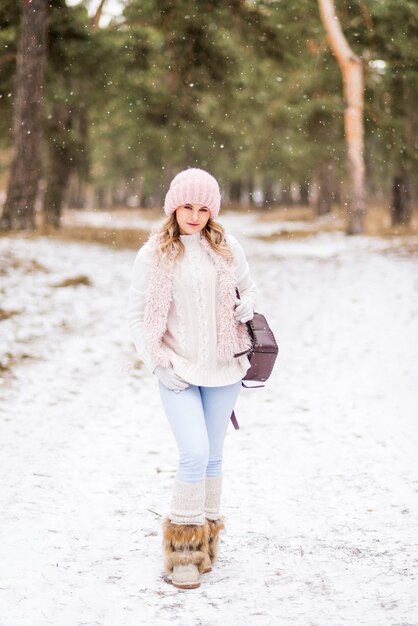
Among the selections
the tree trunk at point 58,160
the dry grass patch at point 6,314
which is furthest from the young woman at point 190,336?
the tree trunk at point 58,160

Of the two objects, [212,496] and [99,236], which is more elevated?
[99,236]

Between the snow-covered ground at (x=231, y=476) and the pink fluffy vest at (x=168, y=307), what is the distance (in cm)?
49

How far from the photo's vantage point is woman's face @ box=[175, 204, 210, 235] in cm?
373

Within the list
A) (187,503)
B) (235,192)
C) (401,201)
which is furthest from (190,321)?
(235,192)

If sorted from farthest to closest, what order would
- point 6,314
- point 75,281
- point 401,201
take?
point 401,201
point 75,281
point 6,314

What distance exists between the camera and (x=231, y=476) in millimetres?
5453

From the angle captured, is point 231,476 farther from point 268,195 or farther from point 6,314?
point 268,195

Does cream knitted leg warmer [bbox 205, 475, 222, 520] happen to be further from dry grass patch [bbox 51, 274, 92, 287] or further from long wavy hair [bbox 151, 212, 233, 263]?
dry grass patch [bbox 51, 274, 92, 287]

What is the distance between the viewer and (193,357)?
369 centimetres

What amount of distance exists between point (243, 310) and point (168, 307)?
→ 41 centimetres

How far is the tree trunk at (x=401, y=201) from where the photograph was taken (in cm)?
2308

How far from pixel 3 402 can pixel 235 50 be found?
15.1 meters

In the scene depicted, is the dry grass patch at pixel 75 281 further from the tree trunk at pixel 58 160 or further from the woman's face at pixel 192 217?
the woman's face at pixel 192 217

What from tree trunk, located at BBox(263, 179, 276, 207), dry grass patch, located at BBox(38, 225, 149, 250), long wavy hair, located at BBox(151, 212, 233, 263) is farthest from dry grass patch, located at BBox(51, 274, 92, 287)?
tree trunk, located at BBox(263, 179, 276, 207)
